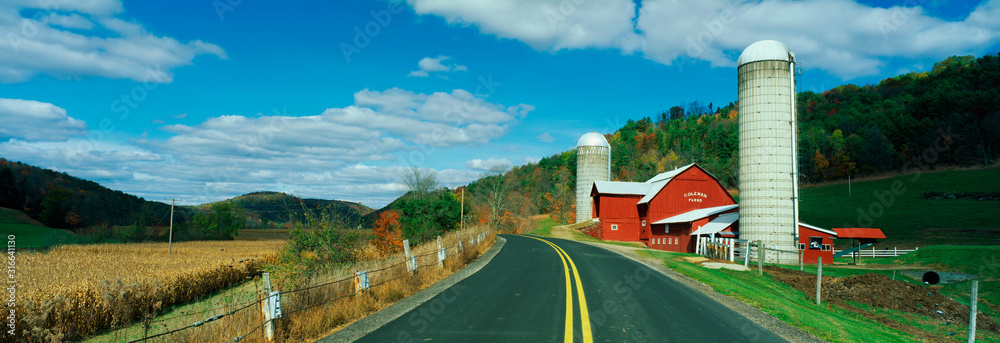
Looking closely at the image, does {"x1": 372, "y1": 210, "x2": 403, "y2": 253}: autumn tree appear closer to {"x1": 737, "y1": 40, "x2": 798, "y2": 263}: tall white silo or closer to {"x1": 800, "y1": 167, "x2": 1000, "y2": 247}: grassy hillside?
{"x1": 737, "y1": 40, "x2": 798, "y2": 263}: tall white silo

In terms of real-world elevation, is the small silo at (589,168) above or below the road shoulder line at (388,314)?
above

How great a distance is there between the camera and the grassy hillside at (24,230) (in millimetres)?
52156

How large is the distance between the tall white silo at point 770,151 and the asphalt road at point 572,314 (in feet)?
64.5

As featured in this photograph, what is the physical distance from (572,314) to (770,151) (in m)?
Result: 27.3

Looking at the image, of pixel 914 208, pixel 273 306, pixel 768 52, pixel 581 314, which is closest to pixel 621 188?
pixel 768 52

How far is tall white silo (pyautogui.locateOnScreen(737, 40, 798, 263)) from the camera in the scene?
100 ft

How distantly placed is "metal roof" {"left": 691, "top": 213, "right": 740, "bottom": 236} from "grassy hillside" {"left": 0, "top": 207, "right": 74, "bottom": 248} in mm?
60401

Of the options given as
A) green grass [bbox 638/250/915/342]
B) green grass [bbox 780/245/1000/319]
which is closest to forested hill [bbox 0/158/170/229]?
green grass [bbox 638/250/915/342]

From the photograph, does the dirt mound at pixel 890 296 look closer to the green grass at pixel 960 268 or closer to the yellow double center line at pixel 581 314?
the green grass at pixel 960 268

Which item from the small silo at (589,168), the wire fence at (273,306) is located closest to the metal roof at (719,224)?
the wire fence at (273,306)

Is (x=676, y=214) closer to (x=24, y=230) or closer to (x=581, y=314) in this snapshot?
(x=581, y=314)

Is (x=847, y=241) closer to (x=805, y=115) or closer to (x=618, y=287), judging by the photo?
(x=618, y=287)

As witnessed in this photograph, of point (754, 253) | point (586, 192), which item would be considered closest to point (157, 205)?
point (586, 192)

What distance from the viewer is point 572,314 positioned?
9.20 meters
